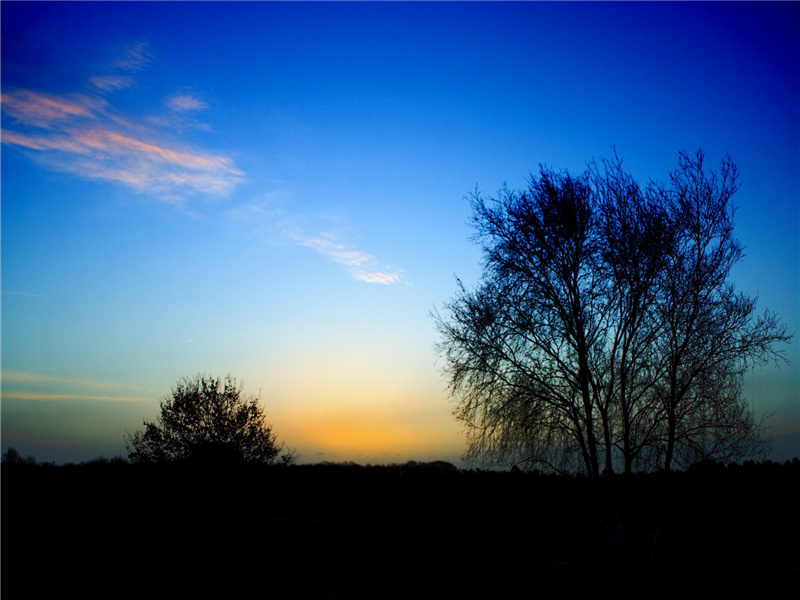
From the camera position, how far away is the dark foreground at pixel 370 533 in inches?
444

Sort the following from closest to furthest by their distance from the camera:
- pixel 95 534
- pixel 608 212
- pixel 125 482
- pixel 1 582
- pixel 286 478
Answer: pixel 1 582
pixel 608 212
pixel 95 534
pixel 125 482
pixel 286 478

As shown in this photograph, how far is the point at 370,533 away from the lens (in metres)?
25.2

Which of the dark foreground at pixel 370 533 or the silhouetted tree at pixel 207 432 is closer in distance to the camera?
the dark foreground at pixel 370 533

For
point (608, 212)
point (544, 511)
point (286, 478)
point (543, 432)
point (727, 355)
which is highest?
point (608, 212)

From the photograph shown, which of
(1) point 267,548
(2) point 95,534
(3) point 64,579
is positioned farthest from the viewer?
(2) point 95,534

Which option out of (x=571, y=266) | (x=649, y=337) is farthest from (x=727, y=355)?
(x=571, y=266)

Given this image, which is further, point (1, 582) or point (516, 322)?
point (516, 322)

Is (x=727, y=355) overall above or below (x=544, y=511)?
above

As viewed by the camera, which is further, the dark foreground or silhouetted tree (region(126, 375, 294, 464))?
silhouetted tree (region(126, 375, 294, 464))

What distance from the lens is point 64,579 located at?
11.3 metres

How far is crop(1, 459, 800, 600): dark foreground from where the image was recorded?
11.3 meters

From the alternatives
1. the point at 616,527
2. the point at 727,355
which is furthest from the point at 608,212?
the point at 616,527

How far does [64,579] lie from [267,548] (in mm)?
7212

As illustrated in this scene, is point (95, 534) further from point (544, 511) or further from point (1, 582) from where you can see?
point (544, 511)
